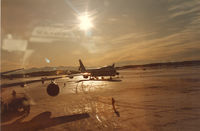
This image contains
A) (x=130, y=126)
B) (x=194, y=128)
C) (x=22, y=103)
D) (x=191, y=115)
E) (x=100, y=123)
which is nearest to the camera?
(x=194, y=128)

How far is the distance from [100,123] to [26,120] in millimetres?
6733

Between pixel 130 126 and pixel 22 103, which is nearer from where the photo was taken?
pixel 130 126

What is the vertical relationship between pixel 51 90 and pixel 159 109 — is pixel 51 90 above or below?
above

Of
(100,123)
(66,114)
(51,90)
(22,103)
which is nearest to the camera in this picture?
(100,123)

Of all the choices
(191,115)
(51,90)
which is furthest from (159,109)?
(51,90)

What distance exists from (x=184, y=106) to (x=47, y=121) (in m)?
13.3

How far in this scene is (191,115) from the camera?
39.2ft

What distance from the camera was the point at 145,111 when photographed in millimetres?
13547

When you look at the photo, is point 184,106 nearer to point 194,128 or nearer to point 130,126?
point 194,128

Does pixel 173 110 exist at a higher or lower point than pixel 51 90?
lower

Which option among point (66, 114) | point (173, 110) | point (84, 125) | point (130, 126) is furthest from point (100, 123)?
point (173, 110)

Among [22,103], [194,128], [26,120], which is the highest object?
[22,103]

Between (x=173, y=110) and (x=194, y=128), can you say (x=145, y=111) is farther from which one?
(x=194, y=128)

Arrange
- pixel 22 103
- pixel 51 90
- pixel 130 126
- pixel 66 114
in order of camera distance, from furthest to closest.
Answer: pixel 51 90, pixel 66 114, pixel 22 103, pixel 130 126
